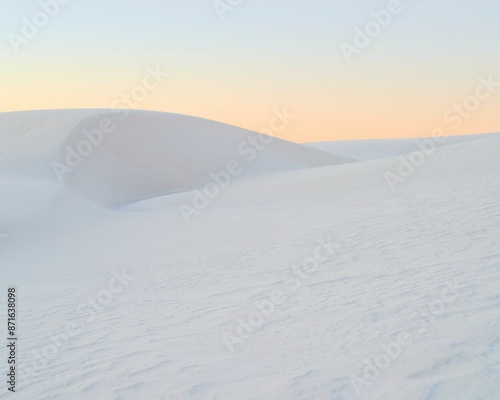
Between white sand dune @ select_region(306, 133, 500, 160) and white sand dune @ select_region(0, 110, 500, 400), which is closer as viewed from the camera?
white sand dune @ select_region(0, 110, 500, 400)

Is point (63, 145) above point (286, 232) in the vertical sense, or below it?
above

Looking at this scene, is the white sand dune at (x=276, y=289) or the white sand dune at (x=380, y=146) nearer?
→ the white sand dune at (x=276, y=289)

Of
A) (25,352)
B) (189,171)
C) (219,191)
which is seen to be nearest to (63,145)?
(189,171)

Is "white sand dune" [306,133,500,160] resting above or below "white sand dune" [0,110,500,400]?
above

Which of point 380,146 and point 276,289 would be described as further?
point 380,146

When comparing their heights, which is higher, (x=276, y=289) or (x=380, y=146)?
(x=380, y=146)

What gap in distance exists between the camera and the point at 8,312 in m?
8.40

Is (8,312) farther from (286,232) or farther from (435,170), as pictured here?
(435,170)

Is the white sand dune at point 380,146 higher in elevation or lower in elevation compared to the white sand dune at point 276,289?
higher

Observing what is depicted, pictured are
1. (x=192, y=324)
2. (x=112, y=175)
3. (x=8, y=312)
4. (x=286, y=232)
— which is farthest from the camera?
(x=112, y=175)

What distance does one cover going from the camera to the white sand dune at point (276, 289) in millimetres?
4938

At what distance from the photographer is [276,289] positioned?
8.17 m

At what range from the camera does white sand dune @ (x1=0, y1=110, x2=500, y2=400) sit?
16.2 ft

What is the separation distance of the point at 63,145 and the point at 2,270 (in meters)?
15.4
